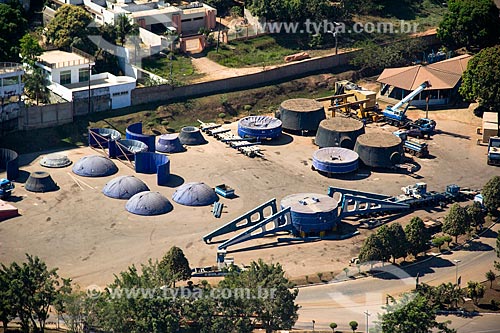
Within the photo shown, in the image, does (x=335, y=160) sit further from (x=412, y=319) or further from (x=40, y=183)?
(x=412, y=319)

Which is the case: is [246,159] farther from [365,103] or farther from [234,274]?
[234,274]

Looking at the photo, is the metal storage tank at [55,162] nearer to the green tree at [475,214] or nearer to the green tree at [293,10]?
the green tree at [293,10]

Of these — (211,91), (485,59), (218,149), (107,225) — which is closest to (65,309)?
(107,225)

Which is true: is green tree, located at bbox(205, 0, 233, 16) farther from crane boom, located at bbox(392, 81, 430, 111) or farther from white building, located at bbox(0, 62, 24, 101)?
white building, located at bbox(0, 62, 24, 101)

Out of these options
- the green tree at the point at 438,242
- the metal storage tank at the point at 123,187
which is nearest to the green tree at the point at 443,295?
the green tree at the point at 438,242

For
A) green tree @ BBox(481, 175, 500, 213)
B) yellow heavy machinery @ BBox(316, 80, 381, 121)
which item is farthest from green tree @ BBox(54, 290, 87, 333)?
yellow heavy machinery @ BBox(316, 80, 381, 121)

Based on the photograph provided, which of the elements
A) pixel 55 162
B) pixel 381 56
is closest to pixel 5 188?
pixel 55 162
